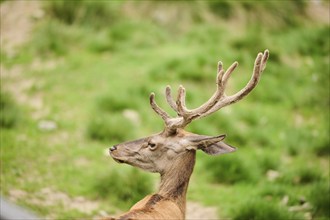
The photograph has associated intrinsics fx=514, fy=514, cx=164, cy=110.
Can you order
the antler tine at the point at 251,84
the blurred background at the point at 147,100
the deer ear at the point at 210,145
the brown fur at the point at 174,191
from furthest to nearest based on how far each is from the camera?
the blurred background at the point at 147,100, the antler tine at the point at 251,84, the deer ear at the point at 210,145, the brown fur at the point at 174,191

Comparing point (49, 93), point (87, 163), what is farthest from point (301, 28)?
point (87, 163)

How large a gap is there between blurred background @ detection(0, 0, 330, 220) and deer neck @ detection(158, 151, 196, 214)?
1299mm

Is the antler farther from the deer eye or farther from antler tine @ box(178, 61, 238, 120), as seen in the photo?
the deer eye

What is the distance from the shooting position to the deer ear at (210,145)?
117 inches

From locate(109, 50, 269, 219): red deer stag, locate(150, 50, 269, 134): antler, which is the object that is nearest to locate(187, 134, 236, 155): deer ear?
locate(109, 50, 269, 219): red deer stag

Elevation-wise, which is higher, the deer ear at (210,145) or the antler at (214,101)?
the antler at (214,101)

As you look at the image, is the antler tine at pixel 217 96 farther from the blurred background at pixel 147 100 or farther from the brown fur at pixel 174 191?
the blurred background at pixel 147 100

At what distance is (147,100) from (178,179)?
12.0 feet

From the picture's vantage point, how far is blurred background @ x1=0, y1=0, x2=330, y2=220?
4.59 m

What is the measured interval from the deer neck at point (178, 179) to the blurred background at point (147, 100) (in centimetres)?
130

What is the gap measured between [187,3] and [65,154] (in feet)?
14.7

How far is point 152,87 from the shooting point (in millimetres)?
6848

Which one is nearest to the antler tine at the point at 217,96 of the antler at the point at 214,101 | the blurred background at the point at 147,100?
the antler at the point at 214,101

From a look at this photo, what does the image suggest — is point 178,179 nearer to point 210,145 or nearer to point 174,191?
point 174,191
